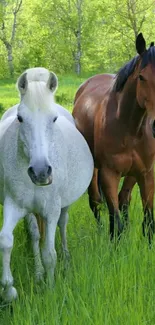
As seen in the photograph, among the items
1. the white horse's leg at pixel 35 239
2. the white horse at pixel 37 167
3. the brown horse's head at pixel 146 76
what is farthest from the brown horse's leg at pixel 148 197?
the white horse's leg at pixel 35 239

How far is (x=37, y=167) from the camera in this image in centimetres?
298

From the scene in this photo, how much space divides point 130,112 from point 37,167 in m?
1.47

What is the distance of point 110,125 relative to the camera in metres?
4.33

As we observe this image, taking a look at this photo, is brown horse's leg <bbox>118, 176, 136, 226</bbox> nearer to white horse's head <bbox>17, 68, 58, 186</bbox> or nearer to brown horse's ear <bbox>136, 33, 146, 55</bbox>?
brown horse's ear <bbox>136, 33, 146, 55</bbox>

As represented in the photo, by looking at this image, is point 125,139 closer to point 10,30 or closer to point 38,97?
point 38,97

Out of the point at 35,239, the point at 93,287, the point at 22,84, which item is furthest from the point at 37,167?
the point at 35,239

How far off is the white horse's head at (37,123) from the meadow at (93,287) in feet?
2.42

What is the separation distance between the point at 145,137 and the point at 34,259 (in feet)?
4.34

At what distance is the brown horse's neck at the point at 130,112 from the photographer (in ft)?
13.7

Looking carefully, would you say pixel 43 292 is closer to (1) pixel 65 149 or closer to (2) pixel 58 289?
(2) pixel 58 289

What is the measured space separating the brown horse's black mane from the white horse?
584mm

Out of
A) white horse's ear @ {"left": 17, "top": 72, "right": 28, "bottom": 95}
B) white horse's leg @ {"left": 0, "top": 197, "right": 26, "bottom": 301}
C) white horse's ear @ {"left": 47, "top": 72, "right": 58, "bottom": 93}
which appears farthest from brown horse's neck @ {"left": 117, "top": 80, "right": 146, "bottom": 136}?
white horse's leg @ {"left": 0, "top": 197, "right": 26, "bottom": 301}

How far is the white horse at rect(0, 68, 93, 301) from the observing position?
10.2ft

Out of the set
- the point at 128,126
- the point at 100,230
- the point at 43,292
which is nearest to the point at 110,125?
the point at 128,126
